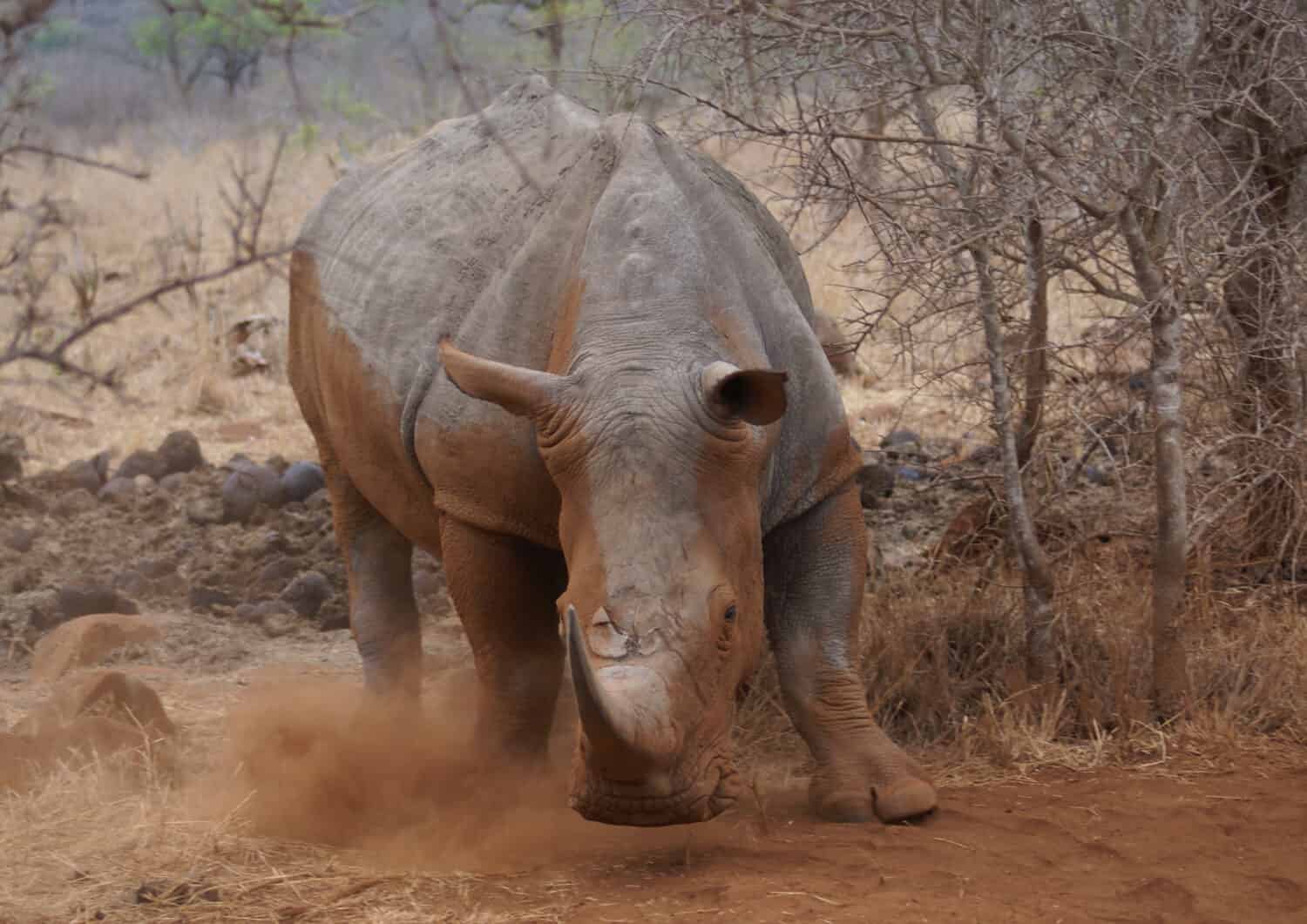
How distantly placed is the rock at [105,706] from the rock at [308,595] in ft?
5.99

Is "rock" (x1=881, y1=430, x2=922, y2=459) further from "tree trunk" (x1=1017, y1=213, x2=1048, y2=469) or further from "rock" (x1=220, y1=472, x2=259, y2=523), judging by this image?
"rock" (x1=220, y1=472, x2=259, y2=523)

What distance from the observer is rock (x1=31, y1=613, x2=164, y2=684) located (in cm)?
689

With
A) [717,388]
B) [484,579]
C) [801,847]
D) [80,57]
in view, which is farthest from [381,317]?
[80,57]

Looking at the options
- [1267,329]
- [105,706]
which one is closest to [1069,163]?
[1267,329]

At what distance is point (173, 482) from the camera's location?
9148 millimetres

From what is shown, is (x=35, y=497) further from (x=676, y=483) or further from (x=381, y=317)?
(x=676, y=483)

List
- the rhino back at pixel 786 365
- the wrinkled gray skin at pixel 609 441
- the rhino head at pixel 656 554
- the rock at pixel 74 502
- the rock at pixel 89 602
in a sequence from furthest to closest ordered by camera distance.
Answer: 1. the rock at pixel 74 502
2. the rock at pixel 89 602
3. the rhino back at pixel 786 365
4. the wrinkled gray skin at pixel 609 441
5. the rhino head at pixel 656 554

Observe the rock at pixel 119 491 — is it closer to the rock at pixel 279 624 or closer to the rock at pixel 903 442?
the rock at pixel 279 624

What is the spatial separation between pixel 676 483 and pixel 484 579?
3.40 feet

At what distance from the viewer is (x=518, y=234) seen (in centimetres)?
520

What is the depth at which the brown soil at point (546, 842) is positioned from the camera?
401 centimetres

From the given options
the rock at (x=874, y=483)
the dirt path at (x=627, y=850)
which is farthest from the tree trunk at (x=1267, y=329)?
the rock at (x=874, y=483)

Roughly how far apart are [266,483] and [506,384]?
4777 millimetres

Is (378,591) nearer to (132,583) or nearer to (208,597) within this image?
(208,597)
